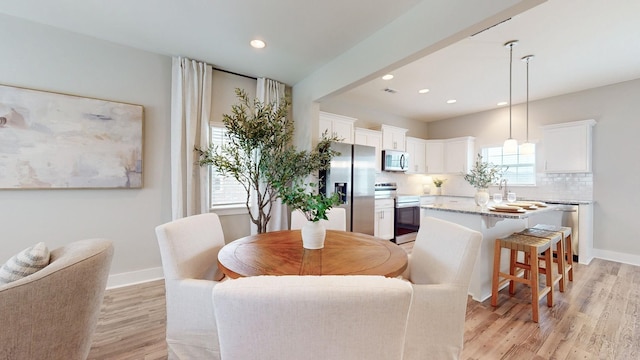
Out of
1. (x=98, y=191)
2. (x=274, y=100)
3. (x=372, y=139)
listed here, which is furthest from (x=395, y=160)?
(x=98, y=191)

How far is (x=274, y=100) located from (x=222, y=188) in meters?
1.46

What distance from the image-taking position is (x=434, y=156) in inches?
233

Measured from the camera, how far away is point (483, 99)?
4.56 m

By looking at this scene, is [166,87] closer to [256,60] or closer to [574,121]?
[256,60]

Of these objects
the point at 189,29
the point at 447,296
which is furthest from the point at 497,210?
the point at 189,29

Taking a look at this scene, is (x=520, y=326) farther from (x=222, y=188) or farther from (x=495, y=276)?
(x=222, y=188)

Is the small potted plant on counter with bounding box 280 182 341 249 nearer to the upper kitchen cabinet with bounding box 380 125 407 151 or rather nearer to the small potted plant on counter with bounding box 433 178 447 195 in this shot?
the upper kitchen cabinet with bounding box 380 125 407 151

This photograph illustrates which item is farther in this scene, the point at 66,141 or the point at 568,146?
the point at 568,146

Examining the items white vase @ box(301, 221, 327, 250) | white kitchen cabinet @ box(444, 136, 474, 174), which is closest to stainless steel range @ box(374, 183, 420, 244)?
white kitchen cabinet @ box(444, 136, 474, 174)

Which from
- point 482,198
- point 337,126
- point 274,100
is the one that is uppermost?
point 274,100

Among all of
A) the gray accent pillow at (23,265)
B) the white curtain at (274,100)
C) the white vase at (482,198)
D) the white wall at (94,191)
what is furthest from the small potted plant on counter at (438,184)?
the gray accent pillow at (23,265)

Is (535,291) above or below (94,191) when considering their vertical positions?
below

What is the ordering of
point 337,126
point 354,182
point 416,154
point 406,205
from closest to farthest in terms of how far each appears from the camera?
point 354,182, point 337,126, point 406,205, point 416,154

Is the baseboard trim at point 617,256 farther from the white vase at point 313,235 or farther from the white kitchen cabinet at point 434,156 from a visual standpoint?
the white vase at point 313,235
